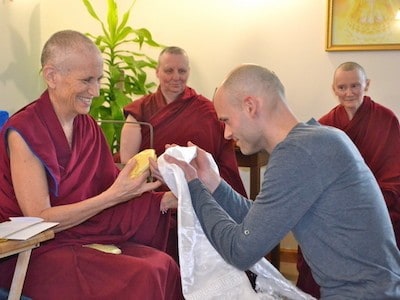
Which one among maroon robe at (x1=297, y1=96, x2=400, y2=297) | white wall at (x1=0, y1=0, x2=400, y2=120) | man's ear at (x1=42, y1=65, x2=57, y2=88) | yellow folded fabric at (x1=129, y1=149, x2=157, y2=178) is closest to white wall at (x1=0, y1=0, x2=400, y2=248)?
white wall at (x1=0, y1=0, x2=400, y2=120)

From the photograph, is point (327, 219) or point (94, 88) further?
point (94, 88)

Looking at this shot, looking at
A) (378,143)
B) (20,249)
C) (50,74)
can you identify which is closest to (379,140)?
(378,143)

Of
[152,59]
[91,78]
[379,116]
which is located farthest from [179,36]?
[91,78]

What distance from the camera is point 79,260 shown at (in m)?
1.58

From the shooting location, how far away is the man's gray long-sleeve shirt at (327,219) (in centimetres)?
120

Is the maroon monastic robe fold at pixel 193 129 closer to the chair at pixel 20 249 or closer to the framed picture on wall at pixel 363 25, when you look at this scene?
the framed picture on wall at pixel 363 25

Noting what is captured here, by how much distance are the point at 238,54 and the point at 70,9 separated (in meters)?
1.39

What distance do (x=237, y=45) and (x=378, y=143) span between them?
50.3 inches

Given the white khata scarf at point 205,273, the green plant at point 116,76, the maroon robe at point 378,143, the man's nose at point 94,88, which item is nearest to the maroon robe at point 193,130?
the green plant at point 116,76

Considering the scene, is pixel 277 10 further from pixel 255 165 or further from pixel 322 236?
pixel 322 236

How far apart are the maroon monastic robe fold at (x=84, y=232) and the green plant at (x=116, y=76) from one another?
144 cm

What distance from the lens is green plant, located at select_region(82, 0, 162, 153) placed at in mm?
3354

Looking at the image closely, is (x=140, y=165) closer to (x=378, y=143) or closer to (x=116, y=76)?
(x=378, y=143)

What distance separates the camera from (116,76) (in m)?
3.39
